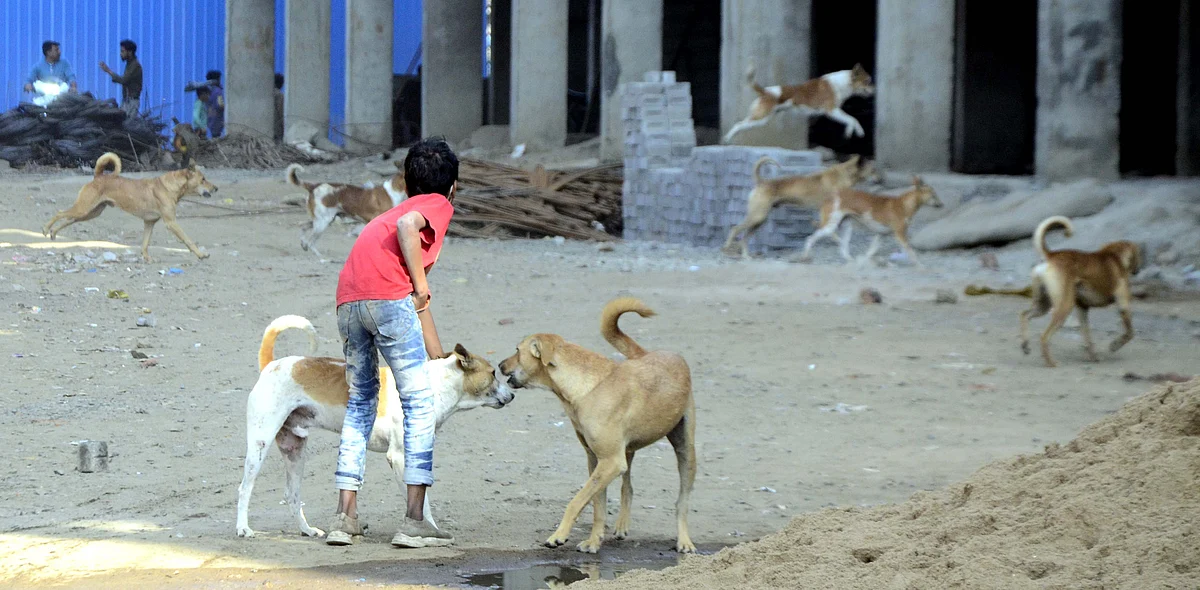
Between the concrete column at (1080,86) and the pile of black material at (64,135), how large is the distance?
54.4ft

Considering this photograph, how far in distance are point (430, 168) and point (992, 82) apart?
1663cm

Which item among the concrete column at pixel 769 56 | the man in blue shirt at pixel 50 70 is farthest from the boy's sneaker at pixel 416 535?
the man in blue shirt at pixel 50 70

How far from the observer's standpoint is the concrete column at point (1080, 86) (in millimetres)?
14898

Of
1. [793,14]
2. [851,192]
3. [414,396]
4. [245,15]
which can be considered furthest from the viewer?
[245,15]

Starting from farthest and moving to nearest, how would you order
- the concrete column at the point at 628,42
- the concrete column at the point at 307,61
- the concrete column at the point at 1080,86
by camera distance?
the concrete column at the point at 307,61
the concrete column at the point at 628,42
the concrete column at the point at 1080,86

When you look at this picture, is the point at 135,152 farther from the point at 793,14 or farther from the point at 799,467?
the point at 799,467

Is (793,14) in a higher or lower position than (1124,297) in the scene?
higher

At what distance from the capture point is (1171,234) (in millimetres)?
13305

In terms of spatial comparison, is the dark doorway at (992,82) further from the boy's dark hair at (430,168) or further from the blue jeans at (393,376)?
the blue jeans at (393,376)

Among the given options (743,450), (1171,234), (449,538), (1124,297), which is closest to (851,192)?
(1171,234)

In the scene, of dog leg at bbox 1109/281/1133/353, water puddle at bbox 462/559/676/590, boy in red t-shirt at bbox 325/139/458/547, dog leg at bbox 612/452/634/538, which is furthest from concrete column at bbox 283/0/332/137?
water puddle at bbox 462/559/676/590

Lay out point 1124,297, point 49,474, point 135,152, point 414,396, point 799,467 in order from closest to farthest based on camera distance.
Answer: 1. point 414,396
2. point 49,474
3. point 799,467
4. point 1124,297
5. point 135,152

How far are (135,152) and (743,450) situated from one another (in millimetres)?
20234

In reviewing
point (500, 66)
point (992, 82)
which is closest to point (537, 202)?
point (992, 82)
